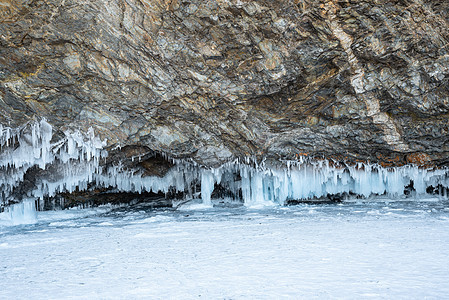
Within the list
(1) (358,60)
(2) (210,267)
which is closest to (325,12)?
(1) (358,60)

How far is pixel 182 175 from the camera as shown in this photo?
14.0 m

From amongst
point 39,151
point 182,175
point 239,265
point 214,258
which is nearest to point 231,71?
point 214,258

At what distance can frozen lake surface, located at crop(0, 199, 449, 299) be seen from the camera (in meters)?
2.81

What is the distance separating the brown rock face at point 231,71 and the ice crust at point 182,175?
749 millimetres

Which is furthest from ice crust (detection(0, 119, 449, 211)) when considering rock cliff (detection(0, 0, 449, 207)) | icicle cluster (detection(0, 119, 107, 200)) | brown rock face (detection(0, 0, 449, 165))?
brown rock face (detection(0, 0, 449, 165))

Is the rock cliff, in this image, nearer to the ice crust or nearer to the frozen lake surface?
the ice crust

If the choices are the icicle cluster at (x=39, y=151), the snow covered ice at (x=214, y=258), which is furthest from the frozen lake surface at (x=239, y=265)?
the icicle cluster at (x=39, y=151)

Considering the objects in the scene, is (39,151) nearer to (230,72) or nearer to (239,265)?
(230,72)

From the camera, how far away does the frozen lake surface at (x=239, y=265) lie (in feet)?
9.22

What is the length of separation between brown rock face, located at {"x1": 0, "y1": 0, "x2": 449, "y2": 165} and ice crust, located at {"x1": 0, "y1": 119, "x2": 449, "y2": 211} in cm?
75

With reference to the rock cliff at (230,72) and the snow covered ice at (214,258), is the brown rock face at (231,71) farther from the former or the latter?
the snow covered ice at (214,258)

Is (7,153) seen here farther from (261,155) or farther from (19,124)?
(261,155)

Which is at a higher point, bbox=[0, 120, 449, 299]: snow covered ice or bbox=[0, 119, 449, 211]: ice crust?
bbox=[0, 119, 449, 211]: ice crust

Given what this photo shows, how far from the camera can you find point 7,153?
368 inches
